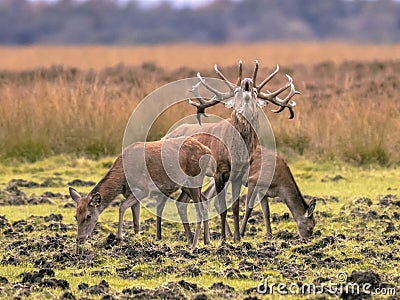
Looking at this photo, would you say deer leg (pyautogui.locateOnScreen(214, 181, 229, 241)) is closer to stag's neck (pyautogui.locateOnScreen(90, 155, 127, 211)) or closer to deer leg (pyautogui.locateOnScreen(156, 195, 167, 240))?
deer leg (pyautogui.locateOnScreen(156, 195, 167, 240))

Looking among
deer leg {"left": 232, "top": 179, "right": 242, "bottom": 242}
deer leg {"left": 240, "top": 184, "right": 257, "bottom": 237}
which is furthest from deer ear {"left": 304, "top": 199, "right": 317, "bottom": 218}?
deer leg {"left": 232, "top": 179, "right": 242, "bottom": 242}

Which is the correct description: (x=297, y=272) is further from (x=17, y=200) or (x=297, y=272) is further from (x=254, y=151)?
(x=17, y=200)

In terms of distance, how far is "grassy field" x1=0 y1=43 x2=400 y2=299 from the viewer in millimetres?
9445

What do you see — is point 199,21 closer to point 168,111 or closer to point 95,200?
point 168,111

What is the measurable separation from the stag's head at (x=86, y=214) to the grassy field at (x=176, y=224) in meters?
0.21

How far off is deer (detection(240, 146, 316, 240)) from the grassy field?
30cm

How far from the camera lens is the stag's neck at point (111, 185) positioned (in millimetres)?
11906

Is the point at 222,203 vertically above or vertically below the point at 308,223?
above

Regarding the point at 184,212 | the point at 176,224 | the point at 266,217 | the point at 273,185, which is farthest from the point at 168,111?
the point at 266,217

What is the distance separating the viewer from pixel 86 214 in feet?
37.4

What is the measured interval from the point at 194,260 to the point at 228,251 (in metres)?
0.49

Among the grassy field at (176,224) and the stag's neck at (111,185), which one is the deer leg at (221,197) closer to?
the grassy field at (176,224)

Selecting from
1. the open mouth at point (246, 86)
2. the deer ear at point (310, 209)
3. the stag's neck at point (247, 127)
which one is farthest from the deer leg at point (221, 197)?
the open mouth at point (246, 86)

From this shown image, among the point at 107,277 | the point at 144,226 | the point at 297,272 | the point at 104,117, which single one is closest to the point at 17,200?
the point at 144,226
